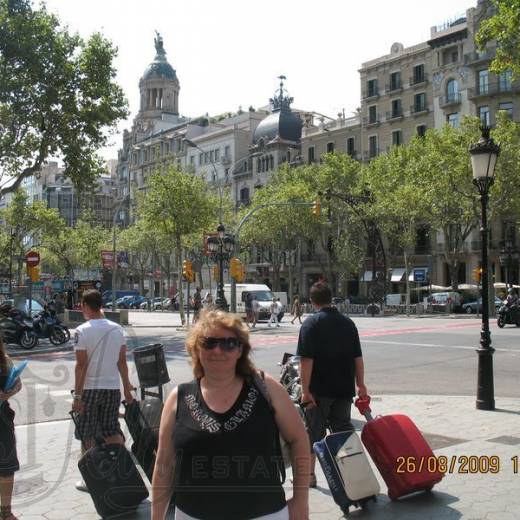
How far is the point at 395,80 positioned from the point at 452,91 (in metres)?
6.62

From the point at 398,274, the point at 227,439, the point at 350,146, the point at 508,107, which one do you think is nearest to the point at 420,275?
the point at 398,274

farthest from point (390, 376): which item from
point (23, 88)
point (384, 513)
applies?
point (23, 88)

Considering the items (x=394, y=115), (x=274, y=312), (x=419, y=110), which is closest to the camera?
(x=274, y=312)

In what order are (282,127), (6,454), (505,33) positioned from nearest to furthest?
(6,454), (505,33), (282,127)

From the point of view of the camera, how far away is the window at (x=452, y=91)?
52.5 metres

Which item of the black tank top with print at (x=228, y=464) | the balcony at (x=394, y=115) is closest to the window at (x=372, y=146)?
the balcony at (x=394, y=115)

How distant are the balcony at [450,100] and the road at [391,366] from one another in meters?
32.8

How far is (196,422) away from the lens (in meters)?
2.80

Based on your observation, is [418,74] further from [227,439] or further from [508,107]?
[227,439]

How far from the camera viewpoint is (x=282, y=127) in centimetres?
6950

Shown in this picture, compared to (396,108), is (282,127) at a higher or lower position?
higher

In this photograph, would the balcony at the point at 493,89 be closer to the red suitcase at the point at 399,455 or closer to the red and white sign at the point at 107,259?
the red and white sign at the point at 107,259

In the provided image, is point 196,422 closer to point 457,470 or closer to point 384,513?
point 384,513

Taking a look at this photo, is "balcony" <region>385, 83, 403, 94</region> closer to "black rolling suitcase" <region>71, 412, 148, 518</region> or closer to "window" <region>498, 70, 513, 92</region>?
"window" <region>498, 70, 513, 92</region>
